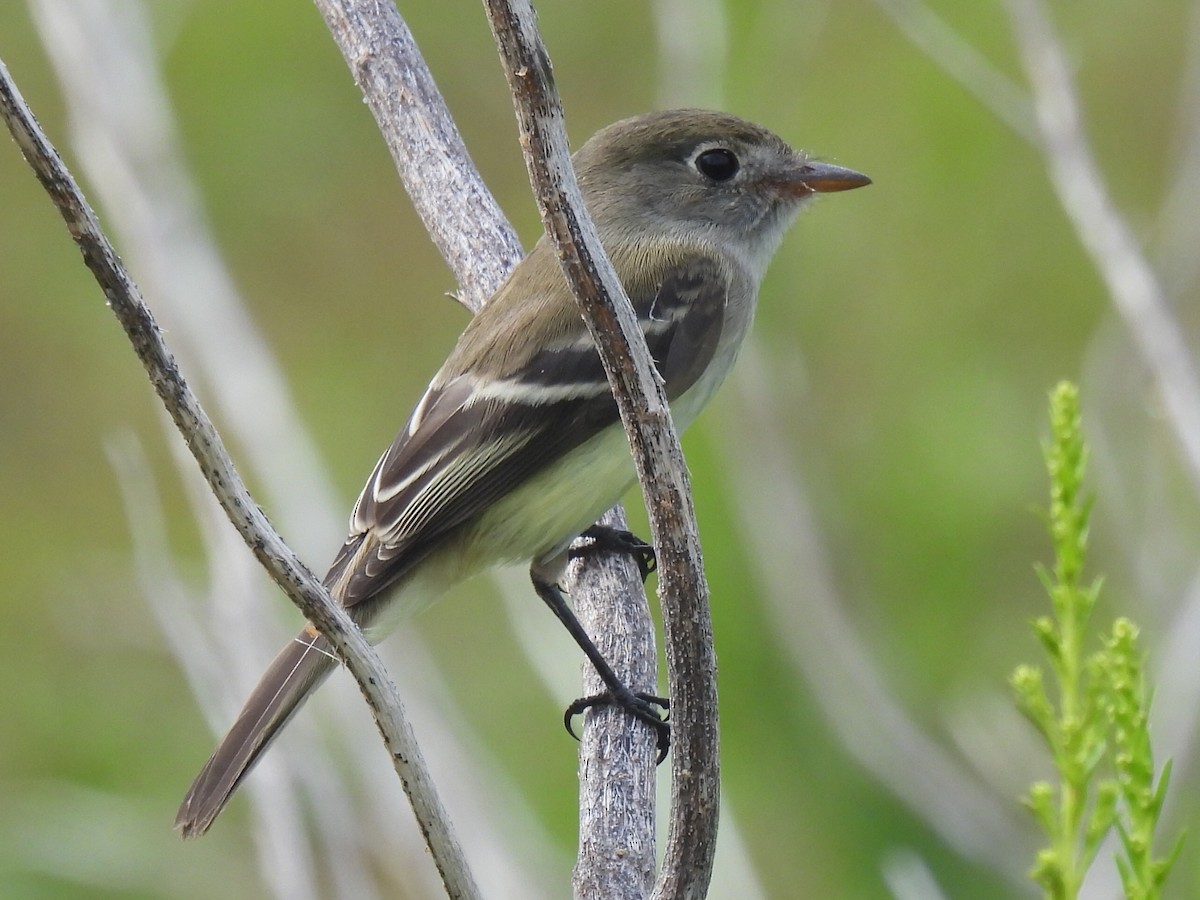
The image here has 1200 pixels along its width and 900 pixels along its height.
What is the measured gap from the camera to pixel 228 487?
1437mm

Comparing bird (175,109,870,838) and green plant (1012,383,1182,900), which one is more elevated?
bird (175,109,870,838)

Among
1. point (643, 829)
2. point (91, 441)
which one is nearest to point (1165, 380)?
point (643, 829)

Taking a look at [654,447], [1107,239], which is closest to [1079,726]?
[654,447]

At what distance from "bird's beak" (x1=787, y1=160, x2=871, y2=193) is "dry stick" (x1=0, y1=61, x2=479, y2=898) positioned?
219 cm

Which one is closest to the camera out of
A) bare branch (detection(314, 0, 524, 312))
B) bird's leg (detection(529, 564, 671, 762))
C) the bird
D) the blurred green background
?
bird's leg (detection(529, 564, 671, 762))

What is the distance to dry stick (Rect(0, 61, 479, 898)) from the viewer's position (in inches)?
50.0

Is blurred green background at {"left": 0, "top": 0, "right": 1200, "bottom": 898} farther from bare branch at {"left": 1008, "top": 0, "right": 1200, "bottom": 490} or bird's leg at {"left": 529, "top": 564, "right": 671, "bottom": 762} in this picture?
bare branch at {"left": 1008, "top": 0, "right": 1200, "bottom": 490}

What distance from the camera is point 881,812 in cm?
365

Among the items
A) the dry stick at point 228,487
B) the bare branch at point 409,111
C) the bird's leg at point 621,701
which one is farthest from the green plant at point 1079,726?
the bare branch at point 409,111

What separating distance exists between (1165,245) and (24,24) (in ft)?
18.6

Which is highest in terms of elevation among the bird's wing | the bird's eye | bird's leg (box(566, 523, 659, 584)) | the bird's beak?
the bird's eye

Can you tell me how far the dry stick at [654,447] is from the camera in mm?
1390

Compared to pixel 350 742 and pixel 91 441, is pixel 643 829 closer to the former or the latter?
pixel 350 742

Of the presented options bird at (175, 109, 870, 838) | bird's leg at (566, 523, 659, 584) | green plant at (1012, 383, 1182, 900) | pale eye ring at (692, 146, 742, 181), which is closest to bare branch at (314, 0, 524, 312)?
bird at (175, 109, 870, 838)
